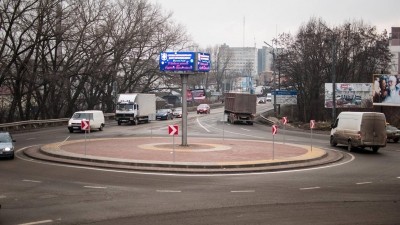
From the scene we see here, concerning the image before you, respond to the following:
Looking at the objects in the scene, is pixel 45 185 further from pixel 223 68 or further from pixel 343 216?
pixel 223 68

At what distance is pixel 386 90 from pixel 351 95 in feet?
18.0

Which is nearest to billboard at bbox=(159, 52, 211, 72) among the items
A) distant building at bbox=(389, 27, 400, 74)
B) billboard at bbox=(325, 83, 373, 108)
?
billboard at bbox=(325, 83, 373, 108)

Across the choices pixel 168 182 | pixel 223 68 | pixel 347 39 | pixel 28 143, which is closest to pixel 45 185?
pixel 168 182

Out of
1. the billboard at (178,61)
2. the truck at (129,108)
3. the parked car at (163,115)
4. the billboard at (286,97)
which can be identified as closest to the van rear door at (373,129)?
the billboard at (178,61)

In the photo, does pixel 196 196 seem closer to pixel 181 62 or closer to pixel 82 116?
pixel 181 62

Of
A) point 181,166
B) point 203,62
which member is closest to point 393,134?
point 203,62

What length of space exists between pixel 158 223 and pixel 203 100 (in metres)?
121

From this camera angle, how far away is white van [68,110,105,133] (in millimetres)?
42594

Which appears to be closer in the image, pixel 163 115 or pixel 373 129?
pixel 373 129

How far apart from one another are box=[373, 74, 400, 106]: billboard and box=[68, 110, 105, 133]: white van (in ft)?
93.5

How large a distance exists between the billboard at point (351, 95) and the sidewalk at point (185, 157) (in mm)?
27397

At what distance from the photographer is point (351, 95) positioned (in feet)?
183

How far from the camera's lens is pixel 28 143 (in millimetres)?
32344

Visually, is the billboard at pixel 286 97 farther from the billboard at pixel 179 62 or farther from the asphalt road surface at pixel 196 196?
the asphalt road surface at pixel 196 196
